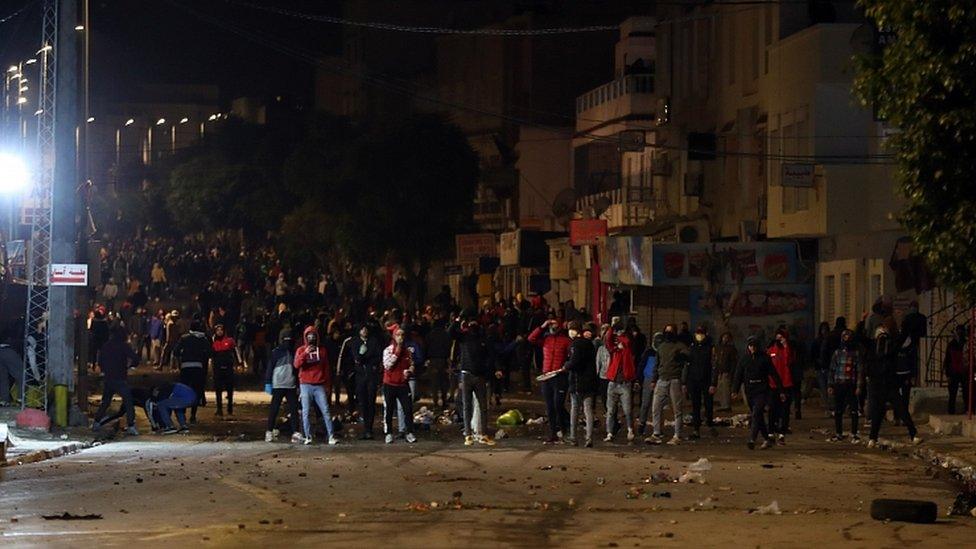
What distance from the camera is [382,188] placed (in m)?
72.1

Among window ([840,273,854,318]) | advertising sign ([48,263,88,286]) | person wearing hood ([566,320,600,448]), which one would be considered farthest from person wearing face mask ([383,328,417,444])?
window ([840,273,854,318])

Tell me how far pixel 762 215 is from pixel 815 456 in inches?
828

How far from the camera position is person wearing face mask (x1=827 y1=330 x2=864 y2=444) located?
91.6 feet

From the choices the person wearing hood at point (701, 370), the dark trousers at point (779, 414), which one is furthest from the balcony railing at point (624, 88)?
the person wearing hood at point (701, 370)

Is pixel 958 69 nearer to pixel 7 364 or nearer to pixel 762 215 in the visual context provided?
pixel 7 364

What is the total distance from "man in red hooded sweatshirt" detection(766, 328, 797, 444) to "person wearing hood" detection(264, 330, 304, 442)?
6.94 m

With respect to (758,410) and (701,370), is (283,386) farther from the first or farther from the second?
(758,410)

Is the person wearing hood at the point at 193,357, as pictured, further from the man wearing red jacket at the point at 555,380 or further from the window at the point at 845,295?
the window at the point at 845,295

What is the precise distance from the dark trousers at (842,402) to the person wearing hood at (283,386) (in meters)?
8.11

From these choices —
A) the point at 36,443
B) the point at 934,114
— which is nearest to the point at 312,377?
the point at 36,443

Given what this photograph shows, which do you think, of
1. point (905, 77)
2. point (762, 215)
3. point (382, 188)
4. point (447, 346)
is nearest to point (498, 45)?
point (382, 188)

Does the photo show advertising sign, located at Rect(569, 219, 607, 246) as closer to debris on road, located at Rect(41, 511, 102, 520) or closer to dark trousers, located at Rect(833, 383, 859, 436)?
dark trousers, located at Rect(833, 383, 859, 436)

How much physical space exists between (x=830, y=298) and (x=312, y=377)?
61.1 feet

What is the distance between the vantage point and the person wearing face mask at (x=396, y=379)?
2673 cm
